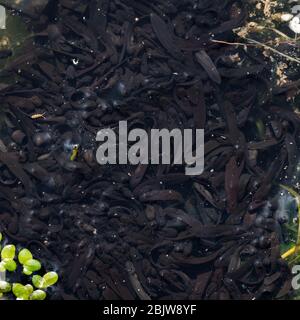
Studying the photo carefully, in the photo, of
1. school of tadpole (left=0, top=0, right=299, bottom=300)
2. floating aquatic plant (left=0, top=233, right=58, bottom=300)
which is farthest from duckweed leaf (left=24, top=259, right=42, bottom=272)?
school of tadpole (left=0, top=0, right=299, bottom=300)

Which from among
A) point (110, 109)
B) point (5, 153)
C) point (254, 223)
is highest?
point (110, 109)

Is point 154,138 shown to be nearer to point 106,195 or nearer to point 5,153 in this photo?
point 106,195

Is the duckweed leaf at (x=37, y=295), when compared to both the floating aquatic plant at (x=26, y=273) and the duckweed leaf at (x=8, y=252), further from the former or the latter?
the duckweed leaf at (x=8, y=252)

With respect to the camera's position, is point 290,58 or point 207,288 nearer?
point 207,288

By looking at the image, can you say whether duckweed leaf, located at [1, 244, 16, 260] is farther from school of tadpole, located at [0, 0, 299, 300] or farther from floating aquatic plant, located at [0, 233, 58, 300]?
school of tadpole, located at [0, 0, 299, 300]

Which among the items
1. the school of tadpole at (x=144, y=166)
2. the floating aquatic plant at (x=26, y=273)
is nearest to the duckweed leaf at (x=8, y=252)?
the floating aquatic plant at (x=26, y=273)
